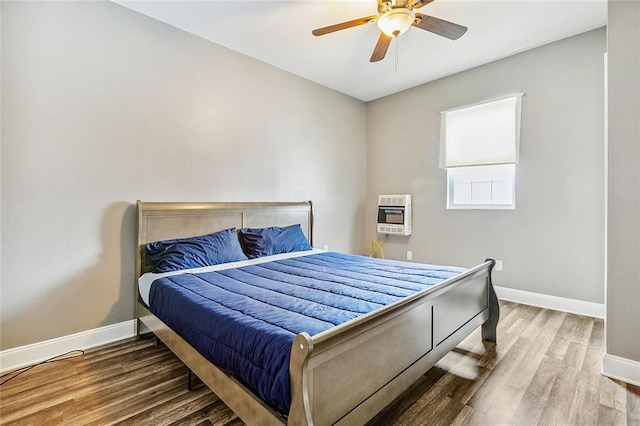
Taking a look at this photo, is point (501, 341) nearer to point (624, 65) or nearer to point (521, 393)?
point (521, 393)

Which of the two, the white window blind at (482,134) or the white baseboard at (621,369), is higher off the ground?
the white window blind at (482,134)

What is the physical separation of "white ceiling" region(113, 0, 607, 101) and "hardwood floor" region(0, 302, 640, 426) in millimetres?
2924

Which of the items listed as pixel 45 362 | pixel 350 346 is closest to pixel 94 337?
pixel 45 362

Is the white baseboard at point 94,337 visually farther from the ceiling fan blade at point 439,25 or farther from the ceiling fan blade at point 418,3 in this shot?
the ceiling fan blade at point 418,3

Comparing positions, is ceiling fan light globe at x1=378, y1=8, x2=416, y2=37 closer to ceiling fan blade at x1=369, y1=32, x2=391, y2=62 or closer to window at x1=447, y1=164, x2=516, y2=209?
ceiling fan blade at x1=369, y1=32, x2=391, y2=62

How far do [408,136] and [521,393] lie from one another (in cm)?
354

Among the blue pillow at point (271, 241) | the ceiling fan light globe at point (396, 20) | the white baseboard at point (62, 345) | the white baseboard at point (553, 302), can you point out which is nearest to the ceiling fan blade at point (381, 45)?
the ceiling fan light globe at point (396, 20)

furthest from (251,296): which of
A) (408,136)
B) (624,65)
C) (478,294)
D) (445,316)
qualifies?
(408,136)

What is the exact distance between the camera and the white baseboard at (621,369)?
6.43ft

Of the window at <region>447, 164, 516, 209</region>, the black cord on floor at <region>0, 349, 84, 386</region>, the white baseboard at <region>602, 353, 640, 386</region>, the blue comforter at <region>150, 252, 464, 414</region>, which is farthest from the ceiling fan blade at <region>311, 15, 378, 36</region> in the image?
the black cord on floor at <region>0, 349, 84, 386</region>

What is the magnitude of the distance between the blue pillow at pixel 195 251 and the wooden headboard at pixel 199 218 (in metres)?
0.10

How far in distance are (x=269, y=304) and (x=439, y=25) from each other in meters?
2.31

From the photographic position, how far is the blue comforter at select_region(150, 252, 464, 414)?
4.22 feet

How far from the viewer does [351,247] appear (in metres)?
4.92
